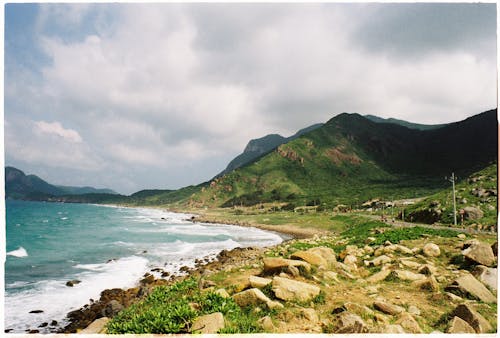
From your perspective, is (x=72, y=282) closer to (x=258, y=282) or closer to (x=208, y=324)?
(x=258, y=282)

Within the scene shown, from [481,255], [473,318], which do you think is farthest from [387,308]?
[481,255]

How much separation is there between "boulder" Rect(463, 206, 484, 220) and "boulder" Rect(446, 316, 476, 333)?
3410 centimetres

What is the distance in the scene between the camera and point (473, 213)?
1398 inches

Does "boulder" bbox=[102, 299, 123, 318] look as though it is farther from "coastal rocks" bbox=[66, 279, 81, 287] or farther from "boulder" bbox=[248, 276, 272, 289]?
"boulder" bbox=[248, 276, 272, 289]

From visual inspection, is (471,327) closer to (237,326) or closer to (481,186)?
(237,326)

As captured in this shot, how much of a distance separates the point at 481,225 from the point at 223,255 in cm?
3343

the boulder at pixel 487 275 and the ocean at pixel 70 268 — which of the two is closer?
→ the boulder at pixel 487 275

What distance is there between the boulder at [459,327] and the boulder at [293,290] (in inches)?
164

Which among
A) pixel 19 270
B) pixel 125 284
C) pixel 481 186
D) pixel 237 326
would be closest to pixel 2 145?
pixel 237 326

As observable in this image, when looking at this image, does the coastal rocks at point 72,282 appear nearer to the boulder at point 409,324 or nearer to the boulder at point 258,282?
the boulder at point 258,282

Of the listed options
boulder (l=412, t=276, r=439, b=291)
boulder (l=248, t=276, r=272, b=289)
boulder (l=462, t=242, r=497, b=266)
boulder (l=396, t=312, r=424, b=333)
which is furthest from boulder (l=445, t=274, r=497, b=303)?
boulder (l=248, t=276, r=272, b=289)

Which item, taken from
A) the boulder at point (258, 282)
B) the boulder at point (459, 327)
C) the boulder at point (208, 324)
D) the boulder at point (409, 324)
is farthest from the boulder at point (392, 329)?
the boulder at point (258, 282)

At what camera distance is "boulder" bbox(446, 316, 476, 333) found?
8188 millimetres

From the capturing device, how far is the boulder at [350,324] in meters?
7.46
